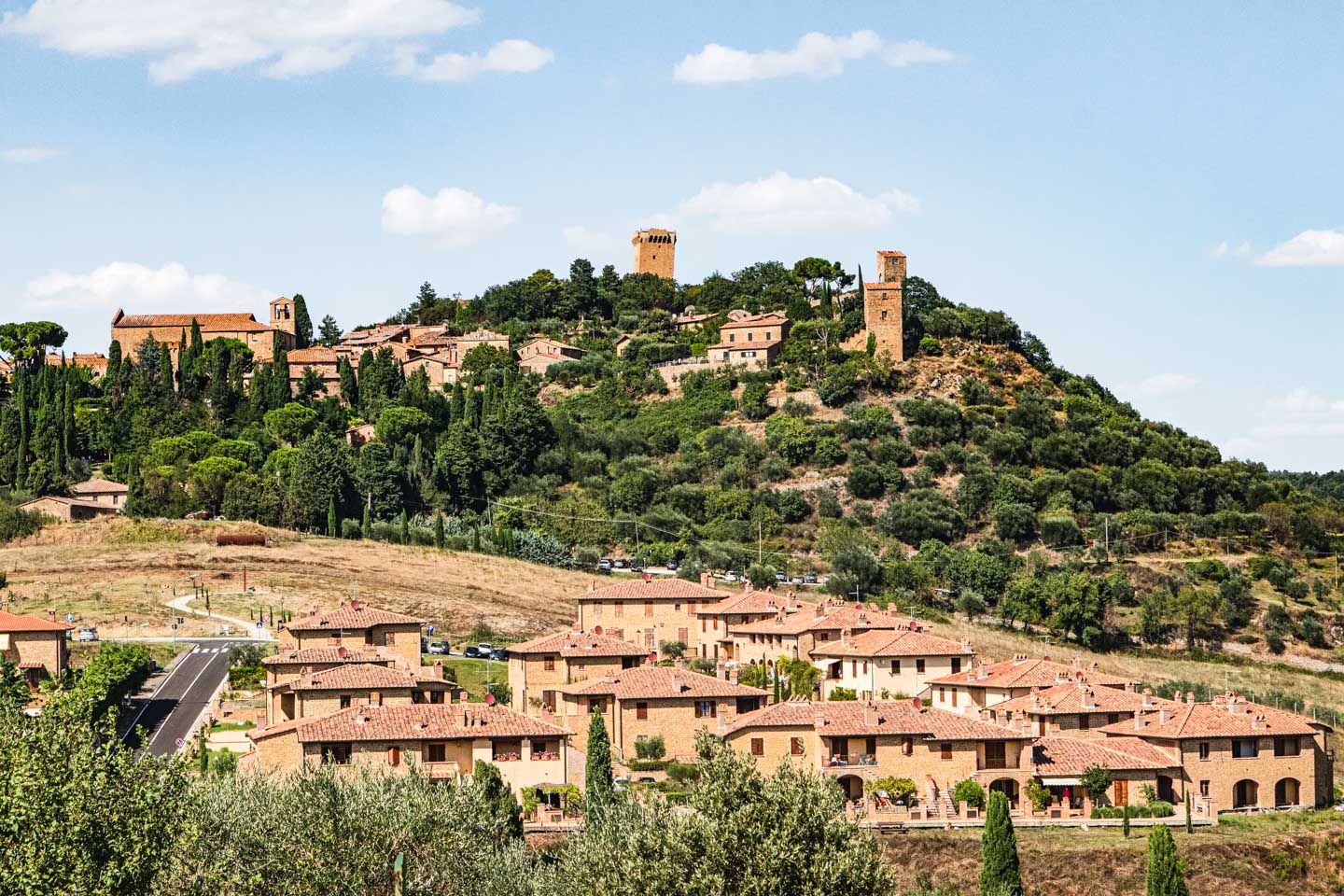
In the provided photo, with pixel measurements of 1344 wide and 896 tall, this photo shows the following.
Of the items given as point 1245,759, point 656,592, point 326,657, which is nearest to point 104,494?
Result: point 656,592

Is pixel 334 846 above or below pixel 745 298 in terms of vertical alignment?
below

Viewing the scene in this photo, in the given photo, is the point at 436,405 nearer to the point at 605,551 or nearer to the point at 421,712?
the point at 605,551

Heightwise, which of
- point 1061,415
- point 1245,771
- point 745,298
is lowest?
point 1245,771

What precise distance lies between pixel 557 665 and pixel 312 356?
87.7m

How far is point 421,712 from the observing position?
4972 centimetres

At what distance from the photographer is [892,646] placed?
218ft

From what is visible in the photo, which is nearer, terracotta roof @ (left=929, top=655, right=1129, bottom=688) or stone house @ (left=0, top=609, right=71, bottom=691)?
terracotta roof @ (left=929, top=655, right=1129, bottom=688)

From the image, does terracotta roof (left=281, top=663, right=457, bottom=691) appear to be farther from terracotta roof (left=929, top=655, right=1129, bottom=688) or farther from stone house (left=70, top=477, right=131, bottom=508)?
stone house (left=70, top=477, right=131, bottom=508)

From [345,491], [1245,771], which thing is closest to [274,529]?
[345,491]

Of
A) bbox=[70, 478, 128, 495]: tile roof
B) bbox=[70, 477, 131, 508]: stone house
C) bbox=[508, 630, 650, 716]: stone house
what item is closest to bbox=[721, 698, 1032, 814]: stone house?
bbox=[508, 630, 650, 716]: stone house

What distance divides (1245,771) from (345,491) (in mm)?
68243

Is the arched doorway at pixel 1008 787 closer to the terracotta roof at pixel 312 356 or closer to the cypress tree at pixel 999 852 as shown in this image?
the cypress tree at pixel 999 852

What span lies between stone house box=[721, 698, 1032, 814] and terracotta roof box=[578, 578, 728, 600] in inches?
917

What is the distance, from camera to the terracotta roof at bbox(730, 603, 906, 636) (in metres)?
71.2
